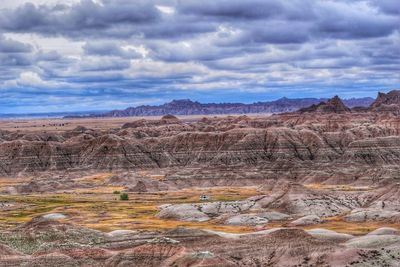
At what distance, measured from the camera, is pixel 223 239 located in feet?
245

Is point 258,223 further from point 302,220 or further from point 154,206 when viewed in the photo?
point 154,206

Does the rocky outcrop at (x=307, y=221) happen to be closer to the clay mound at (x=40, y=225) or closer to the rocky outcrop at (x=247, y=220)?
the rocky outcrop at (x=247, y=220)

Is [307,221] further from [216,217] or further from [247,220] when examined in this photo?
[216,217]

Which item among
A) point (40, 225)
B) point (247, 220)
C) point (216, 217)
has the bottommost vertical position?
point (216, 217)

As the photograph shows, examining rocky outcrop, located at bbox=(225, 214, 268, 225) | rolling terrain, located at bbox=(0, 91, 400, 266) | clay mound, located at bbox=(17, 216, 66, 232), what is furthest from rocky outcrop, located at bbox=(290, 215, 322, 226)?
clay mound, located at bbox=(17, 216, 66, 232)

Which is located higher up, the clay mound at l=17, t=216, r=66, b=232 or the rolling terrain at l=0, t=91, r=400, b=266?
the clay mound at l=17, t=216, r=66, b=232

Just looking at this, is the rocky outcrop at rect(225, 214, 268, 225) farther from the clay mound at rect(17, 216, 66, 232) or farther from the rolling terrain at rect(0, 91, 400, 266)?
the clay mound at rect(17, 216, 66, 232)

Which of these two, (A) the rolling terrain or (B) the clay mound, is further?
(B) the clay mound

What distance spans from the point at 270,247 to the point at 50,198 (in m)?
90.9

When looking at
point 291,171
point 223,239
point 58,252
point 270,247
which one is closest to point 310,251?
point 270,247

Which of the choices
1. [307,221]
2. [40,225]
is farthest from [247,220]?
[40,225]

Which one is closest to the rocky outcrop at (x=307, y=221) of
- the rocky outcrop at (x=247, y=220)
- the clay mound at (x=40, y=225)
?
the rocky outcrop at (x=247, y=220)

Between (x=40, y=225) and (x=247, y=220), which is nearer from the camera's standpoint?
(x=40, y=225)

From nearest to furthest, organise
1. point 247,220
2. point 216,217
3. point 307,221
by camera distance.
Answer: point 307,221
point 247,220
point 216,217
